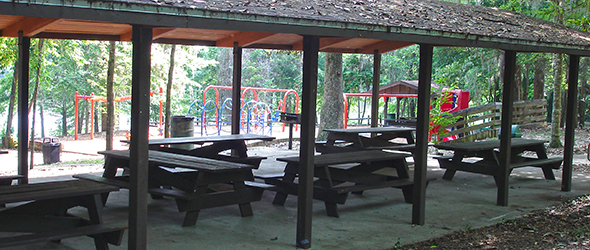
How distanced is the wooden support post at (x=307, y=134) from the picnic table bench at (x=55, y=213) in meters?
1.72

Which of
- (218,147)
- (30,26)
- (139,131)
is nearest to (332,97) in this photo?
(218,147)

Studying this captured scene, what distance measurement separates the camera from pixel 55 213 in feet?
15.8

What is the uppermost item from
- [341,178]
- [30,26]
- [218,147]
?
[30,26]

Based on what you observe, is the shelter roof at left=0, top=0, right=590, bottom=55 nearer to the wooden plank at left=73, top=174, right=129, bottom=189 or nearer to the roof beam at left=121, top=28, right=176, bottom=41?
the roof beam at left=121, top=28, right=176, bottom=41

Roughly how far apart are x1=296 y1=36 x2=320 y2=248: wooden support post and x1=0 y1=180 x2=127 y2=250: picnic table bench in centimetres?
172

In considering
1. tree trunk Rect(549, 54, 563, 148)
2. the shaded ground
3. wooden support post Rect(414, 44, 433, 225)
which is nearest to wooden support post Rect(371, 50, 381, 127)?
the shaded ground

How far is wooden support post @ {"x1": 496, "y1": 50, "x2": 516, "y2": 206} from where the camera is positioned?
286 inches

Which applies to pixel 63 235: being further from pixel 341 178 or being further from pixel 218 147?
pixel 218 147

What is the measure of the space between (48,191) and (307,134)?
2.34m

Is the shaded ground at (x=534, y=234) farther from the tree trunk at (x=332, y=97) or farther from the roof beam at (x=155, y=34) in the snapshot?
the tree trunk at (x=332, y=97)

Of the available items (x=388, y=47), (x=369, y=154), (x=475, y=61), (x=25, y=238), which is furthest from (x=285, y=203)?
(x=475, y=61)

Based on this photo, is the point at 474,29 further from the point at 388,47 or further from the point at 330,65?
Answer: the point at 330,65

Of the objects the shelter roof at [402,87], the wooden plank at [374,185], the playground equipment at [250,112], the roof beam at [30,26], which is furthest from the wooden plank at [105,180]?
the shelter roof at [402,87]

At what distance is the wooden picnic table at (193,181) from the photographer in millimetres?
5785
